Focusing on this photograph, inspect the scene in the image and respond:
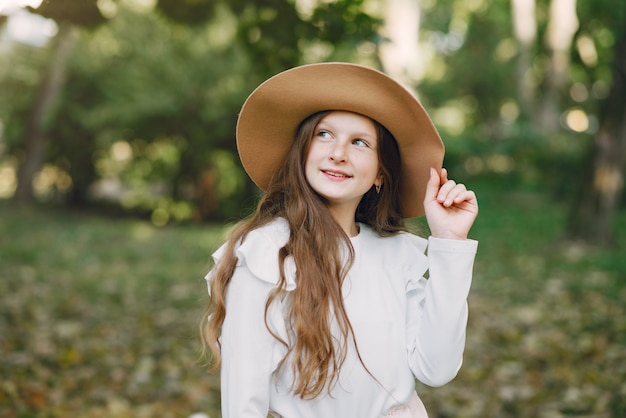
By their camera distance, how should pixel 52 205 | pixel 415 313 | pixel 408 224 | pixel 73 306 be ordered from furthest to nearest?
pixel 52 205
pixel 73 306
pixel 408 224
pixel 415 313

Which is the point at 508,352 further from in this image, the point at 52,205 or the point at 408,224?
the point at 52,205

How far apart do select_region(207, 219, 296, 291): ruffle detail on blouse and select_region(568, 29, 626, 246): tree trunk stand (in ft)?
26.1

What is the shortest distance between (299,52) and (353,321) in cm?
355

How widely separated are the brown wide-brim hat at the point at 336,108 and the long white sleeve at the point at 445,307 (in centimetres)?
32

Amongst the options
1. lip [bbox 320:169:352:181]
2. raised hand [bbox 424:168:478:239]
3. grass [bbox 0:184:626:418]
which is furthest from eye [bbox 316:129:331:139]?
grass [bbox 0:184:626:418]

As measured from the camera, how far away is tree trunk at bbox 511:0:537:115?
18672 mm

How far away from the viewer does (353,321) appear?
72.2 inches

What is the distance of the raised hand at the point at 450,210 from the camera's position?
1835mm

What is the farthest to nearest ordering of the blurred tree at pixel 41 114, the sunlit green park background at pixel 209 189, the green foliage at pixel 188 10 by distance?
the blurred tree at pixel 41 114, the green foliage at pixel 188 10, the sunlit green park background at pixel 209 189

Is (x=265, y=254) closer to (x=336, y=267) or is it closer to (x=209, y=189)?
(x=336, y=267)

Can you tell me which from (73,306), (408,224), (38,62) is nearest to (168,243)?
(73,306)

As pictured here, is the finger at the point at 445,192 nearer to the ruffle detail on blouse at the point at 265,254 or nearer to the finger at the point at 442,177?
the finger at the point at 442,177

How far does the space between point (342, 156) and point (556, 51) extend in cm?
1788

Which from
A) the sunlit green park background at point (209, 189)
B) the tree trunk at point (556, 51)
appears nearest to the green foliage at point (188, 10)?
the sunlit green park background at point (209, 189)
